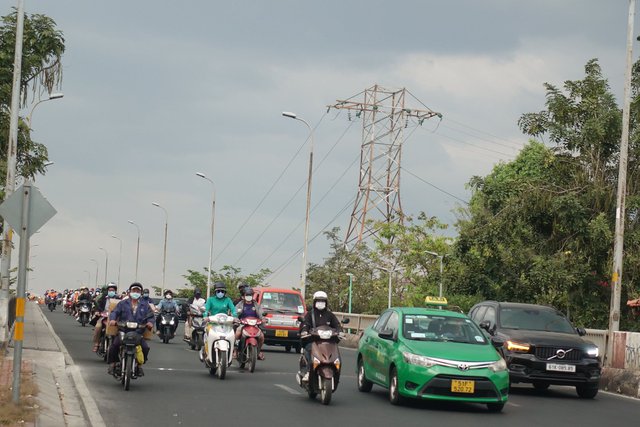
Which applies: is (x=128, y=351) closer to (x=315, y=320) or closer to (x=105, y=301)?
(x=315, y=320)

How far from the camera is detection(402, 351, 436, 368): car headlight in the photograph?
645 inches

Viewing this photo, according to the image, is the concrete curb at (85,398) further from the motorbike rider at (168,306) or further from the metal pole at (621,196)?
the motorbike rider at (168,306)

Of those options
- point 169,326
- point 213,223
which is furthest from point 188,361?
point 213,223

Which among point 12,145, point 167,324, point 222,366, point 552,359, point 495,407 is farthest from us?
point 167,324

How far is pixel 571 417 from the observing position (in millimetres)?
16438

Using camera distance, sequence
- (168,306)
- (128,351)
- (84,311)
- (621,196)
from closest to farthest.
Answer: (128,351) < (621,196) < (168,306) < (84,311)

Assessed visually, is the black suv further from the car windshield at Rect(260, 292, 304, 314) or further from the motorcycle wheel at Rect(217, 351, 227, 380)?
the car windshield at Rect(260, 292, 304, 314)

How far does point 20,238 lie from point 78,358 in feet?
39.2

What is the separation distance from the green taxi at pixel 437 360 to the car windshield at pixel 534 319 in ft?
12.2

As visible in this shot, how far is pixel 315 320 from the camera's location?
17594 millimetres

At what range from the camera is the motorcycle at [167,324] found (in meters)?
36.7

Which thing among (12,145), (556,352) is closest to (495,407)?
(556,352)

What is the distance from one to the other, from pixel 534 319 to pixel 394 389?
575 centimetres

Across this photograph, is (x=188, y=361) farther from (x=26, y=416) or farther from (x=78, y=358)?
(x=26, y=416)
